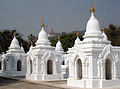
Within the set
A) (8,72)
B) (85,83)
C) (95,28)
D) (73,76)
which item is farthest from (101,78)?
(8,72)

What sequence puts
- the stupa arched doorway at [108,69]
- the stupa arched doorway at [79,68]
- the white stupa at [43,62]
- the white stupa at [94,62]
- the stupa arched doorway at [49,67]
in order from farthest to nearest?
the stupa arched doorway at [49,67] → the white stupa at [43,62] → the stupa arched doorway at [79,68] → the stupa arched doorway at [108,69] → the white stupa at [94,62]

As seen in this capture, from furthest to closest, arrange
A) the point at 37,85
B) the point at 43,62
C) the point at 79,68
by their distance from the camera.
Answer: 1. the point at 43,62
2. the point at 37,85
3. the point at 79,68

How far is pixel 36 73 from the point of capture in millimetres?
27000

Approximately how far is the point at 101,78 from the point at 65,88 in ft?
9.18

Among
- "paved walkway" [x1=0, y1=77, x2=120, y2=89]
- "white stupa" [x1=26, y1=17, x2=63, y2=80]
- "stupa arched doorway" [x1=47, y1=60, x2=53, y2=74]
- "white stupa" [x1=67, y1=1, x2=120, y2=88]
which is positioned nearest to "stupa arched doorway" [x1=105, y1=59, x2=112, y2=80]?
"white stupa" [x1=67, y1=1, x2=120, y2=88]

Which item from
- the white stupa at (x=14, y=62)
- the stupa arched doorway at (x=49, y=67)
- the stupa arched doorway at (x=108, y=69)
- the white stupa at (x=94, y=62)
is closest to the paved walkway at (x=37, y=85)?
the white stupa at (x=94, y=62)

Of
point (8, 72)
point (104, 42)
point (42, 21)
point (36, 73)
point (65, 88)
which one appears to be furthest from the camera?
point (8, 72)

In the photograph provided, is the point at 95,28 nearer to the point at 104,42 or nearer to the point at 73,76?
the point at 104,42

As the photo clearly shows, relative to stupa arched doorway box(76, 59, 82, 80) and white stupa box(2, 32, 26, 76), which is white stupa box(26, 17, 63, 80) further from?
stupa arched doorway box(76, 59, 82, 80)

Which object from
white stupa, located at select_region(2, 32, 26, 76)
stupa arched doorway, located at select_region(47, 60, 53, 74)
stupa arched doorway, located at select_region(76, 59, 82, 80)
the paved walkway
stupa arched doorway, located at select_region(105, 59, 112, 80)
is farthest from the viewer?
white stupa, located at select_region(2, 32, 26, 76)

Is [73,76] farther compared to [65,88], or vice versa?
[73,76]

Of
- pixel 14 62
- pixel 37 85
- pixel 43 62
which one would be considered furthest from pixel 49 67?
pixel 14 62

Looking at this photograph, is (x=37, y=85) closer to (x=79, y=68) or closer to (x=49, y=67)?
(x=79, y=68)

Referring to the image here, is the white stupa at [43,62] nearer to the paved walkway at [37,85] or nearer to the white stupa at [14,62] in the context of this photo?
the paved walkway at [37,85]
